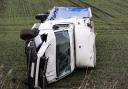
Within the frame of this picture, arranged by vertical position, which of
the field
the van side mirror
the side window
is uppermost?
the van side mirror

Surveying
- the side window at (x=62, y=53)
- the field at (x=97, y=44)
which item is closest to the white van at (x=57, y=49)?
the side window at (x=62, y=53)

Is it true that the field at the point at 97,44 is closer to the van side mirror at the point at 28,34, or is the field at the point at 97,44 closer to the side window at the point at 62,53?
the side window at the point at 62,53

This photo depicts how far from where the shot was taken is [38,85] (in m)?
7.23

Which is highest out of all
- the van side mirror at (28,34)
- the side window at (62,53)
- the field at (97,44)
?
the van side mirror at (28,34)

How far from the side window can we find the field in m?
0.23

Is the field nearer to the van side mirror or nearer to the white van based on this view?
the white van

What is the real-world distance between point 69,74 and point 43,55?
38.8 inches

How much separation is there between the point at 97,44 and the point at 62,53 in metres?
2.50

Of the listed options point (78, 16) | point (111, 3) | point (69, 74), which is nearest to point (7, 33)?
point (78, 16)

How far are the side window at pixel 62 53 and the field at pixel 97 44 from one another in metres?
0.23

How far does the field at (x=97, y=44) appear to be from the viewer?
774 cm

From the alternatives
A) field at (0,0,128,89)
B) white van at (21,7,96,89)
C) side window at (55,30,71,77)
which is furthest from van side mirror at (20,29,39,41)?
field at (0,0,128,89)

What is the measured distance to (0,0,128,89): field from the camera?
7.74 m

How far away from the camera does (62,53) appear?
7.70m
